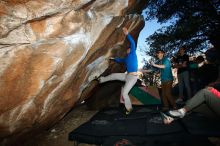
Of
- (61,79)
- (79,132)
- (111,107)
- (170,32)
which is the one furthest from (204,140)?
(170,32)

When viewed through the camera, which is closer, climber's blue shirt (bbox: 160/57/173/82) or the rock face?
the rock face

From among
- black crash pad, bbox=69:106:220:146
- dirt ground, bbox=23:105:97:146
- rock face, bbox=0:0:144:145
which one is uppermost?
rock face, bbox=0:0:144:145

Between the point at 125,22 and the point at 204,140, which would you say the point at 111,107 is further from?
the point at 204,140

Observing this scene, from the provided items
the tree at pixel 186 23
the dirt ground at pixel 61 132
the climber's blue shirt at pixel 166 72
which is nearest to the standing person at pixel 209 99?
the climber's blue shirt at pixel 166 72

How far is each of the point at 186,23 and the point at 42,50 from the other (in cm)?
765

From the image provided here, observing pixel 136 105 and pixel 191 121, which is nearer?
pixel 191 121

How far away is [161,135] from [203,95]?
4.63 ft

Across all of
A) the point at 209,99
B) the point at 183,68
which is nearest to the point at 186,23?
the point at 183,68

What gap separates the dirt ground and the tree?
537 cm

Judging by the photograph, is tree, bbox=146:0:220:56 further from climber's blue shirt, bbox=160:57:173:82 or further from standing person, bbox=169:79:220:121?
standing person, bbox=169:79:220:121

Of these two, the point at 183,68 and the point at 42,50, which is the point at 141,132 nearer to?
the point at 42,50

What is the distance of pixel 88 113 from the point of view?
8805 mm

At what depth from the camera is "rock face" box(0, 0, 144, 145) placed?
4.16 metres

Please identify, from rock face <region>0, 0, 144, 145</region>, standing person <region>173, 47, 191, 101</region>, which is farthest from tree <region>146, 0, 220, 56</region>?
rock face <region>0, 0, 144, 145</region>
